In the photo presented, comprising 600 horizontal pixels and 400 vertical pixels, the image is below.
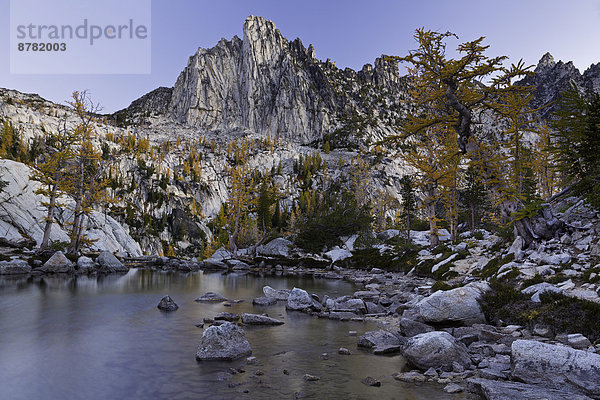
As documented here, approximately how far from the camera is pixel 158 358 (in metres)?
9.04

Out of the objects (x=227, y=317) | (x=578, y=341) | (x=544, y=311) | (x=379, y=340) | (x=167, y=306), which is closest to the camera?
(x=578, y=341)

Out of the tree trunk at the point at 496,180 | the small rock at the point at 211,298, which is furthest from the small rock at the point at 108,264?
the tree trunk at the point at 496,180

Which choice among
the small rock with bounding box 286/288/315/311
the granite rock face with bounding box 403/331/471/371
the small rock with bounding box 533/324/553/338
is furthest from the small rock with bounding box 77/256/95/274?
the small rock with bounding box 533/324/553/338

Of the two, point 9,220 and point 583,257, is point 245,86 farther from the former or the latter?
point 583,257

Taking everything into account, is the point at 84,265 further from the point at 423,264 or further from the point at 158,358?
the point at 423,264

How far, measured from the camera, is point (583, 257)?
1362cm

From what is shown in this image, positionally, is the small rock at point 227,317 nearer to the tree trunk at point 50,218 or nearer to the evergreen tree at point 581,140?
the evergreen tree at point 581,140

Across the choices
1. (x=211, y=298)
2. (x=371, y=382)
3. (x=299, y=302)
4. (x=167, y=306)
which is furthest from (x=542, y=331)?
(x=211, y=298)

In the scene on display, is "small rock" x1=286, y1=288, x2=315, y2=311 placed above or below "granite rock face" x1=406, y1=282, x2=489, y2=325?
below

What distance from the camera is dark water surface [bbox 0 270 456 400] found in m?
6.87

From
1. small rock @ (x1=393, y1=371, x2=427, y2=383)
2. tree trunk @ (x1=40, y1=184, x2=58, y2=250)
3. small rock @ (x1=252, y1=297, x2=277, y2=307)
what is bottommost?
small rock @ (x1=252, y1=297, x2=277, y2=307)

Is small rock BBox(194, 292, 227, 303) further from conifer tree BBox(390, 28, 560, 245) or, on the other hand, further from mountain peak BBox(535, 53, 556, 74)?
mountain peak BBox(535, 53, 556, 74)

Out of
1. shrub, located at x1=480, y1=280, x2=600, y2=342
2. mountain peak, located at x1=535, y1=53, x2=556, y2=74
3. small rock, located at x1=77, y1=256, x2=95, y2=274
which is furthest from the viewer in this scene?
mountain peak, located at x1=535, y1=53, x2=556, y2=74

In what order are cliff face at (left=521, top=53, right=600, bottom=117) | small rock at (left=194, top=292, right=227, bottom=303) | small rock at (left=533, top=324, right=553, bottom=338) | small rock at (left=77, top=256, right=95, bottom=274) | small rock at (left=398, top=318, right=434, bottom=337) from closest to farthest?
small rock at (left=533, top=324, right=553, bottom=338) < small rock at (left=398, top=318, right=434, bottom=337) < small rock at (left=194, top=292, right=227, bottom=303) < small rock at (left=77, top=256, right=95, bottom=274) < cliff face at (left=521, top=53, right=600, bottom=117)
